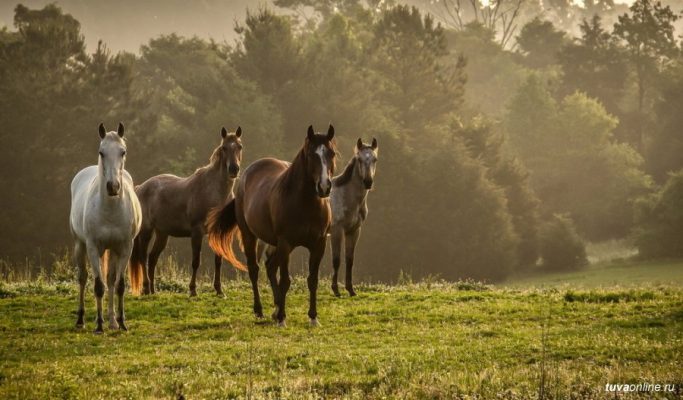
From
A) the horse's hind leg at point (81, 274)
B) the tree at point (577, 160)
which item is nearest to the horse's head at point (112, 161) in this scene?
the horse's hind leg at point (81, 274)

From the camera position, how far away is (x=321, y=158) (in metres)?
12.5

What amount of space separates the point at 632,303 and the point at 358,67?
53.0 metres

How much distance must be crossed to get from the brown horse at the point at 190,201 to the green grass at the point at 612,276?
2228cm

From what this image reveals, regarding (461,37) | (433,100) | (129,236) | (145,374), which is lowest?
(145,374)

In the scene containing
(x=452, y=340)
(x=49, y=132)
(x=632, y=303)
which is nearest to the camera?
(x=452, y=340)

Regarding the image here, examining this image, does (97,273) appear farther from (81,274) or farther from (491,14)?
(491,14)

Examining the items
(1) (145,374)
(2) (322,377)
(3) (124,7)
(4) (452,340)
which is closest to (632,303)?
(4) (452,340)

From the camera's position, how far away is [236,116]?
54031mm

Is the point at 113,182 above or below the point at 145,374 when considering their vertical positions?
above

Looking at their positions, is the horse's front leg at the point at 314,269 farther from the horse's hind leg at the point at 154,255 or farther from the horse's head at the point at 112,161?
the horse's hind leg at the point at 154,255

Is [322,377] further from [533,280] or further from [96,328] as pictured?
[533,280]

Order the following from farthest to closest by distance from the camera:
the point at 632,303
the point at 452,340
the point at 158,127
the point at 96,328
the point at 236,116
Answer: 1. the point at 158,127
2. the point at 236,116
3. the point at 632,303
4. the point at 96,328
5. the point at 452,340

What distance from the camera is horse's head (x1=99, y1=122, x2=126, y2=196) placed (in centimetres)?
1211

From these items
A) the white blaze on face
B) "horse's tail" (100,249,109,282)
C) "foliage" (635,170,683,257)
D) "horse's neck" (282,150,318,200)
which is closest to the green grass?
"foliage" (635,170,683,257)
